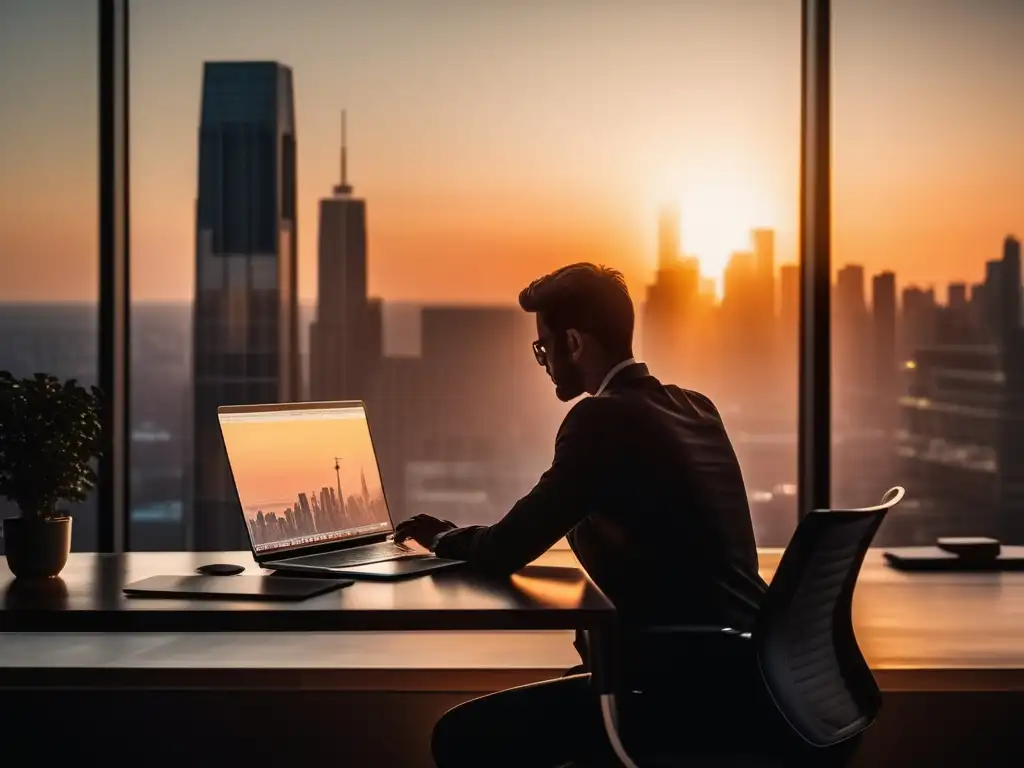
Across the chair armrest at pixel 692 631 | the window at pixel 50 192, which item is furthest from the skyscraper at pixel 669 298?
the window at pixel 50 192

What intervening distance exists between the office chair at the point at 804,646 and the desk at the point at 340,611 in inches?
4.5

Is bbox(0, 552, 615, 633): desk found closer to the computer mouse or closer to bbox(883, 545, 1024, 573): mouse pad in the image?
the computer mouse

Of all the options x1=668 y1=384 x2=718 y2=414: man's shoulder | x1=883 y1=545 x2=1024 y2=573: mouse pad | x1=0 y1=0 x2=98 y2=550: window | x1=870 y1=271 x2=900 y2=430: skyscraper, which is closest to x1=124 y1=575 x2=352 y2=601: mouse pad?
x1=668 y1=384 x2=718 y2=414: man's shoulder

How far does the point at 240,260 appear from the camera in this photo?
133 inches

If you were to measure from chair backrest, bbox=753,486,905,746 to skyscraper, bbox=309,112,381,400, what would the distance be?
1.78 metres

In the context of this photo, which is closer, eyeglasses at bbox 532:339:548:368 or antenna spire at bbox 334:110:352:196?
eyeglasses at bbox 532:339:548:368

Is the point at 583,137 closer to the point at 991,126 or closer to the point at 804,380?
the point at 804,380

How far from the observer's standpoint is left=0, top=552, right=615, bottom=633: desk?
1.87 meters

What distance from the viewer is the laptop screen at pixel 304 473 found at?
2.32 m

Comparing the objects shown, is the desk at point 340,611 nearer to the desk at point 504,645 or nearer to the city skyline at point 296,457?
the desk at point 504,645

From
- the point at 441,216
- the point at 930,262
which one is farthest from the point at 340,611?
the point at 930,262

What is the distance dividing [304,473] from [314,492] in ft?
0.15

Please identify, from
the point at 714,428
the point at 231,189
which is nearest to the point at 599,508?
the point at 714,428

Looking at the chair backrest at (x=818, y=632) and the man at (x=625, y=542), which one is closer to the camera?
the chair backrest at (x=818, y=632)
